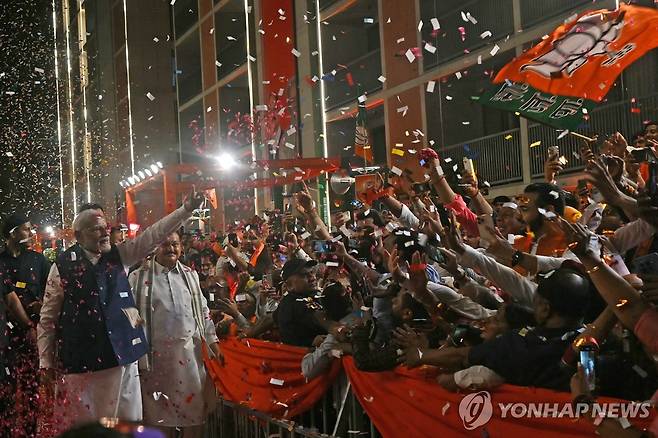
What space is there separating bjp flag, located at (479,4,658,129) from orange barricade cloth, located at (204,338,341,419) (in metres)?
3.08

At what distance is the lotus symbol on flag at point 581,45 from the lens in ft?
26.7

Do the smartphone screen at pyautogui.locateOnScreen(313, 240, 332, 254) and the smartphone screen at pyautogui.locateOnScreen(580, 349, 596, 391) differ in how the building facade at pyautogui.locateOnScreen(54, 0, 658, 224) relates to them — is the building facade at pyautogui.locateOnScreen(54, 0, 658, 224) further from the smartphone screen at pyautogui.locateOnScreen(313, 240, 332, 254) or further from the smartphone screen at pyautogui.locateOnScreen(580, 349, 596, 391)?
the smartphone screen at pyautogui.locateOnScreen(580, 349, 596, 391)

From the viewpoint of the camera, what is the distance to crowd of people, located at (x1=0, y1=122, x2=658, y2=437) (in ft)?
13.1

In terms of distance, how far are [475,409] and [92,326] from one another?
2.91 metres

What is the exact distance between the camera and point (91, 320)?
6.16m

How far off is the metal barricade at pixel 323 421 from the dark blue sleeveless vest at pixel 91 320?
41.0 inches

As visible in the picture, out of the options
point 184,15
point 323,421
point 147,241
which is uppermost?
point 184,15

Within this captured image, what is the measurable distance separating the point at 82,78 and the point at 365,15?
2583cm

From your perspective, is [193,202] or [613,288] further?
[193,202]

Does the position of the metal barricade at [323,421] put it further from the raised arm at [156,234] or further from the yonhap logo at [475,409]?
the raised arm at [156,234]

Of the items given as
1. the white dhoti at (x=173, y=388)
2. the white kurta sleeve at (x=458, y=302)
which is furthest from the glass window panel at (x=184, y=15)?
the white kurta sleeve at (x=458, y=302)

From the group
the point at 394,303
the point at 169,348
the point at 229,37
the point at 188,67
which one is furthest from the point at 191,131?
the point at 394,303

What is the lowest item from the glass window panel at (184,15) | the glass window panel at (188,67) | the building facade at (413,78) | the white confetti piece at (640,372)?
the white confetti piece at (640,372)

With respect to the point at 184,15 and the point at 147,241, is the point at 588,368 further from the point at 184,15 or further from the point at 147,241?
the point at 184,15
